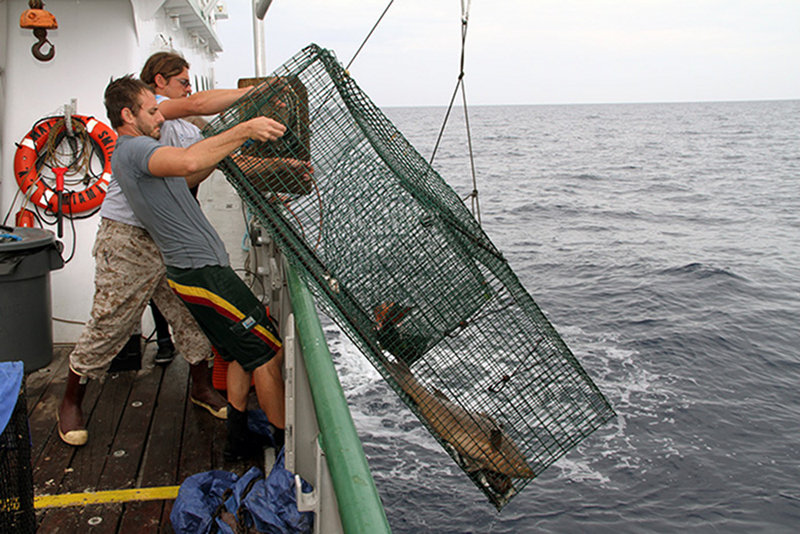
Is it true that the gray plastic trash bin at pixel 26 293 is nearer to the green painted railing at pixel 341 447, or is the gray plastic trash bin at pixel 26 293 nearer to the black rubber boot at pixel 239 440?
the black rubber boot at pixel 239 440

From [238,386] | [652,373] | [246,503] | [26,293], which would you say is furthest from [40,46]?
[652,373]

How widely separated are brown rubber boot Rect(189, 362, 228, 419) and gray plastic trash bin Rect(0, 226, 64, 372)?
128cm

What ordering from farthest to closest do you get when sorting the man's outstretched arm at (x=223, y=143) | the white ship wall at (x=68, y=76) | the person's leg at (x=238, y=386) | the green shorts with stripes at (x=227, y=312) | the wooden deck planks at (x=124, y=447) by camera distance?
1. the white ship wall at (x=68, y=76)
2. the person's leg at (x=238, y=386)
3. the green shorts with stripes at (x=227, y=312)
4. the wooden deck planks at (x=124, y=447)
5. the man's outstretched arm at (x=223, y=143)

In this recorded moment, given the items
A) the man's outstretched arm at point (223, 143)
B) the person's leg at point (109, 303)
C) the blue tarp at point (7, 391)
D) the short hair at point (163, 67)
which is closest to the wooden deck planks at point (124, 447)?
the person's leg at point (109, 303)

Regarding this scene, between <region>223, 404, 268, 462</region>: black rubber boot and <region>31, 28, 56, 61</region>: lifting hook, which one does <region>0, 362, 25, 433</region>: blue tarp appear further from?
<region>31, 28, 56, 61</region>: lifting hook

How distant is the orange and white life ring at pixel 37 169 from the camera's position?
4965 mm

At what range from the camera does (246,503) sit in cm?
261

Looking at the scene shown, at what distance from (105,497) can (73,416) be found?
681mm

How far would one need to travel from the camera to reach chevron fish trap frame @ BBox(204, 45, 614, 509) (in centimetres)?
315

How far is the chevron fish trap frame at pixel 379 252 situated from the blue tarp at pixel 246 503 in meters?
0.73

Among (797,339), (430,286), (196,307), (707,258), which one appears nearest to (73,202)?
(196,307)

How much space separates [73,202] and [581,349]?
861 cm

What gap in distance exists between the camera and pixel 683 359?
11641mm

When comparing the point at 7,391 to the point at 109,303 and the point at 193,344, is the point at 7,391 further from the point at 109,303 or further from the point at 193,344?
the point at 193,344
